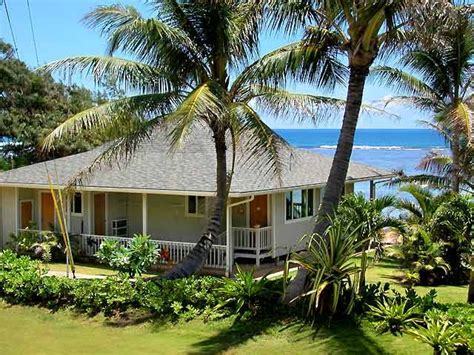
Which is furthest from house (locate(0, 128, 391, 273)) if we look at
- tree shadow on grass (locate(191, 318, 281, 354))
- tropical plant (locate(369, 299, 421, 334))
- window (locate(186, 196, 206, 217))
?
tropical plant (locate(369, 299, 421, 334))

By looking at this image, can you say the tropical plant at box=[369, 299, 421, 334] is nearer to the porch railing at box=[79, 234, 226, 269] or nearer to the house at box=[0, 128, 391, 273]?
the house at box=[0, 128, 391, 273]

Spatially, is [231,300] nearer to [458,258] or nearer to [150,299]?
[150,299]

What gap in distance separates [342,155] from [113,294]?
17.7ft

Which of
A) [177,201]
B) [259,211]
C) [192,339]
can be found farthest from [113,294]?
[259,211]

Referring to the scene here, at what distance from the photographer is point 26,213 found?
23016mm

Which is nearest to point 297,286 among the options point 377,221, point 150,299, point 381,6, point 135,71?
point 377,221

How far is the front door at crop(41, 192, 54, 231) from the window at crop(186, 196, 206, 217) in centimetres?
547

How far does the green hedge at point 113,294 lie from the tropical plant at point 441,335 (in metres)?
4.14

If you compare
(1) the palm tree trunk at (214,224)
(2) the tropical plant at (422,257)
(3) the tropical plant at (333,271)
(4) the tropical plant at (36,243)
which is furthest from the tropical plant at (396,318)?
(4) the tropical plant at (36,243)

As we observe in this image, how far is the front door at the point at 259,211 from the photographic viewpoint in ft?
67.4

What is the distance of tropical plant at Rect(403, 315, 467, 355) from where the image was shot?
8.62 m

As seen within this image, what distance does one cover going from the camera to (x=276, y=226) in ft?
65.9

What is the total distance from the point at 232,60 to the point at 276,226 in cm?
729

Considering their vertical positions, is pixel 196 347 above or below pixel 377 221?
below
